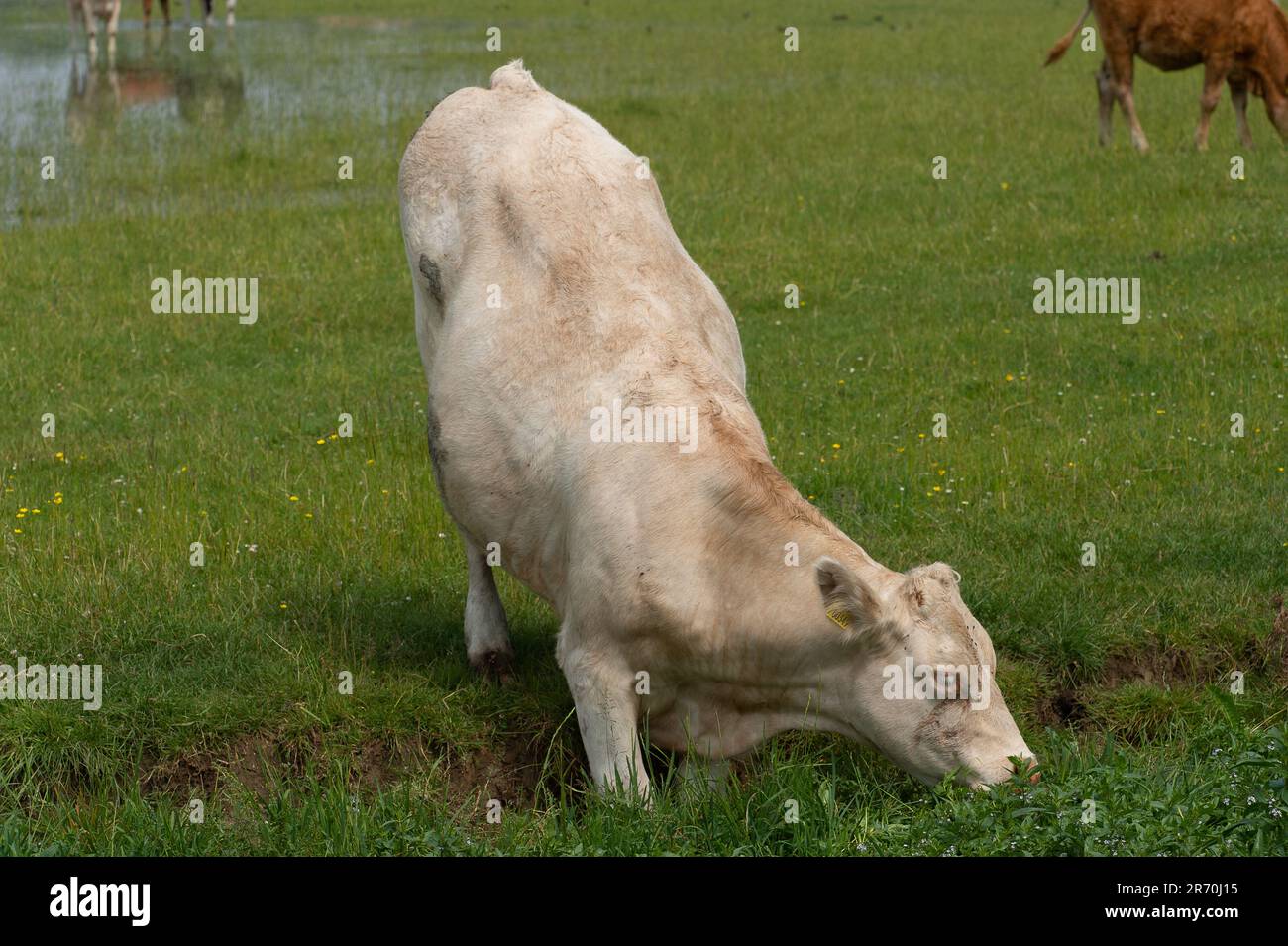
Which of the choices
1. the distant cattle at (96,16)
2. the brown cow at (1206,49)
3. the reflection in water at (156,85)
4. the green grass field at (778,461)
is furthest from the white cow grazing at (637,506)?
the distant cattle at (96,16)

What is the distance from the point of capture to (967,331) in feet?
38.3

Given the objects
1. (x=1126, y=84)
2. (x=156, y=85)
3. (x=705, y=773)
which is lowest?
(x=705, y=773)

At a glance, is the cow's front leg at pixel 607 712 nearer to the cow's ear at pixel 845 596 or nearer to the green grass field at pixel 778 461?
the green grass field at pixel 778 461

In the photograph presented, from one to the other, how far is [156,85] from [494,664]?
22037 mm

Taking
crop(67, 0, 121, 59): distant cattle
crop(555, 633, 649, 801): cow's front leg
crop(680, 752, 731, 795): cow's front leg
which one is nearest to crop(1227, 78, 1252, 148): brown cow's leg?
crop(680, 752, 731, 795): cow's front leg

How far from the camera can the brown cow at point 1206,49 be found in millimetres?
18891

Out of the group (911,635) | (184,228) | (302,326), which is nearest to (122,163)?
(184,228)

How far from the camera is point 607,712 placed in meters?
5.74

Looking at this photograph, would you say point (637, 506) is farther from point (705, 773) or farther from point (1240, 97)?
point (1240, 97)

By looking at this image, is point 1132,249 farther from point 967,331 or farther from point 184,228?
point 184,228

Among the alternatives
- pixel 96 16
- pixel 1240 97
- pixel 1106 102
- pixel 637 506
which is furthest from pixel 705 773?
pixel 96 16

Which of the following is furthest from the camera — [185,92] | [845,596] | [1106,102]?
[185,92]

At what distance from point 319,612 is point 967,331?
5.98 m

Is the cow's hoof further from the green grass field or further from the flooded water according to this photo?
the flooded water
